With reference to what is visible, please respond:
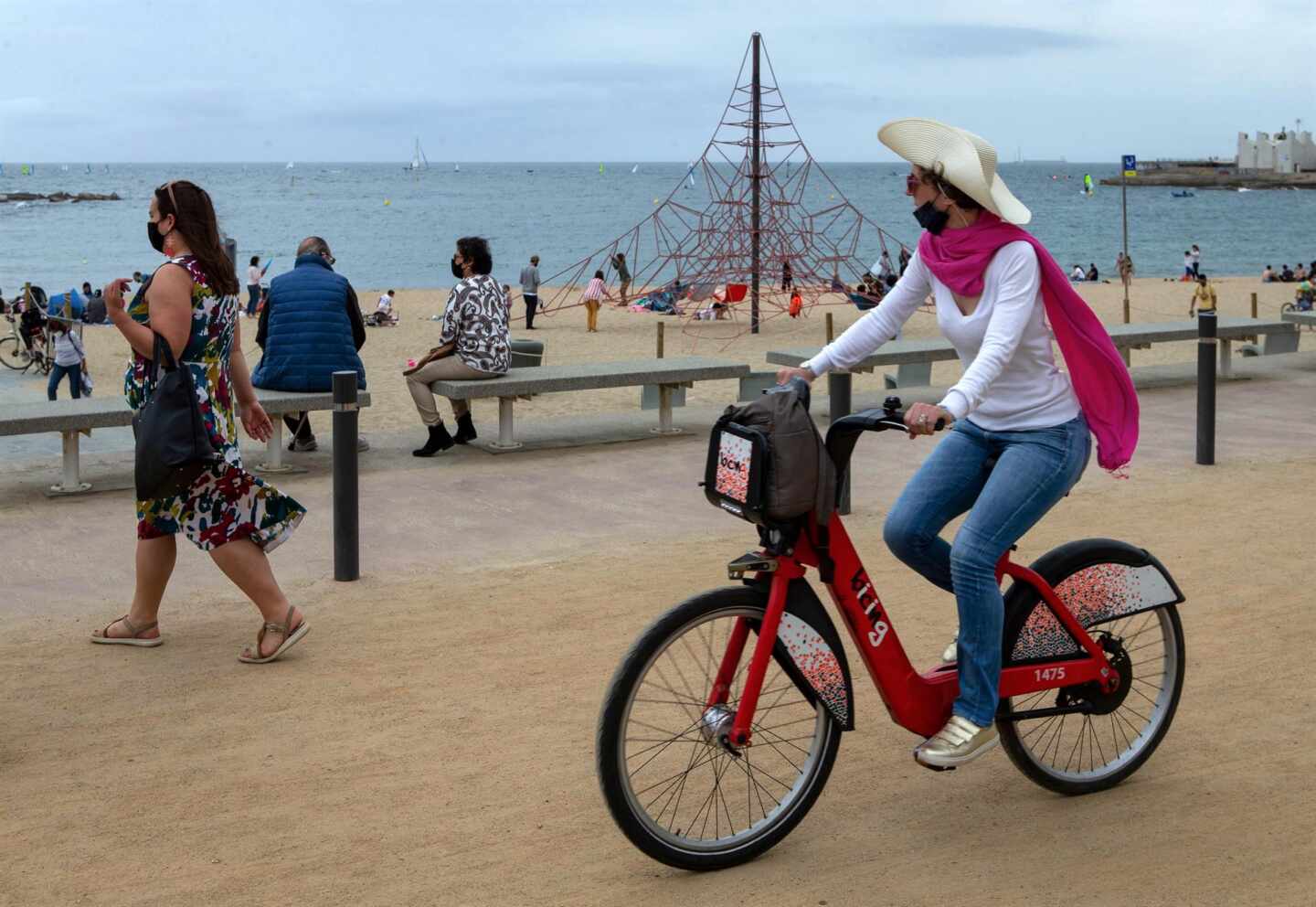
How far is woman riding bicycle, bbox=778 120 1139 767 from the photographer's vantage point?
3920 millimetres

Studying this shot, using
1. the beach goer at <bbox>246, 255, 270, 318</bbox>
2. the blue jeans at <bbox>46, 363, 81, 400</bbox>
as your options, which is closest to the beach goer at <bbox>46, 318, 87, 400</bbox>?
the blue jeans at <bbox>46, 363, 81, 400</bbox>

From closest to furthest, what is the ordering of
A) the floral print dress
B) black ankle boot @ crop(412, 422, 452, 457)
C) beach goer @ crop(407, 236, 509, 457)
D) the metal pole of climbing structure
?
the floral print dress
black ankle boot @ crop(412, 422, 452, 457)
beach goer @ crop(407, 236, 509, 457)
the metal pole of climbing structure

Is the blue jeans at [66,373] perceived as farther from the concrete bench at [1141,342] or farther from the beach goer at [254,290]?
the beach goer at [254,290]

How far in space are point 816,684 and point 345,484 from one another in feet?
11.7

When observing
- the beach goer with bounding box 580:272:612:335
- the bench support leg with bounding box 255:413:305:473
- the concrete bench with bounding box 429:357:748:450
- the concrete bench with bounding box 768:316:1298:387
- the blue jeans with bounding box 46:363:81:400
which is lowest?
the bench support leg with bounding box 255:413:305:473

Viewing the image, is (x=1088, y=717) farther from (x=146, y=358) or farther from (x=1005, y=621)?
(x=146, y=358)

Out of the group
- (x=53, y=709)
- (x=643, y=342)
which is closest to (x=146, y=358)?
(x=53, y=709)

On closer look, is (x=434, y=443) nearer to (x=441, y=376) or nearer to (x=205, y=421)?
(x=441, y=376)

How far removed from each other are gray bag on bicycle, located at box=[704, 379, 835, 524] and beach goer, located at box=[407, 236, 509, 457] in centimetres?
682

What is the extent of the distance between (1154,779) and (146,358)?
11.7 ft

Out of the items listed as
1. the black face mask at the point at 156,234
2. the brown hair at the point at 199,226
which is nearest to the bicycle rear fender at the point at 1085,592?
the brown hair at the point at 199,226

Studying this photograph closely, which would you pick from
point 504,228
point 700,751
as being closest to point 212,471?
point 700,751

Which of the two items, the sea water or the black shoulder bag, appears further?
the sea water

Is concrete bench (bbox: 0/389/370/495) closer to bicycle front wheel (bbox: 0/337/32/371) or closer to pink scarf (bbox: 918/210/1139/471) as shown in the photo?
pink scarf (bbox: 918/210/1139/471)
